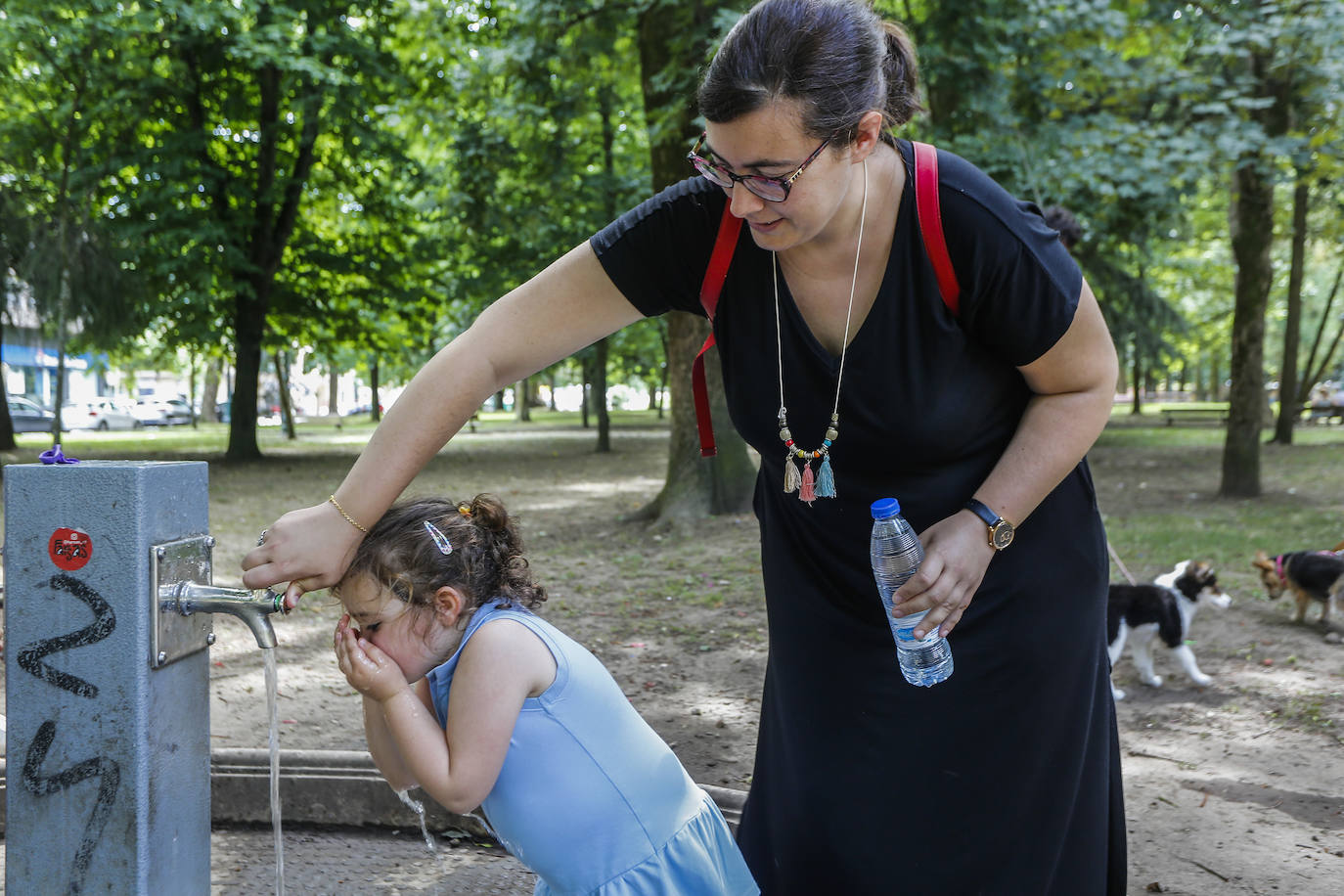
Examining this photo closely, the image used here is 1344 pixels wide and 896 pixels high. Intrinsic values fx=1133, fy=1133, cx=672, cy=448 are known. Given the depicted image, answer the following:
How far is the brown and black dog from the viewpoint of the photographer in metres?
5.93

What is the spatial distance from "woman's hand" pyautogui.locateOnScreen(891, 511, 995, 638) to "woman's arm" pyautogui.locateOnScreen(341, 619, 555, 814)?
651 mm

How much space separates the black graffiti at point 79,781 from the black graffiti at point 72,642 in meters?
0.08

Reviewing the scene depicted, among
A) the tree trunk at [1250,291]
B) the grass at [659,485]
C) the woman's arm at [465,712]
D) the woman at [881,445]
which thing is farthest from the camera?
the tree trunk at [1250,291]

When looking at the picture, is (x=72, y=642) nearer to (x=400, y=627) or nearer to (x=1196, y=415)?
(x=400, y=627)

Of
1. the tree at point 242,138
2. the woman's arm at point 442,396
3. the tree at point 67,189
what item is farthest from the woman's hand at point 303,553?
the tree at point 67,189

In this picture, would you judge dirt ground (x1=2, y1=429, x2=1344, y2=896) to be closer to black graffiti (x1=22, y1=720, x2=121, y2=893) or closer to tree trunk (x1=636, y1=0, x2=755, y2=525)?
tree trunk (x1=636, y1=0, x2=755, y2=525)

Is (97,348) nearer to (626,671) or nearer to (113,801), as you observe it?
(626,671)

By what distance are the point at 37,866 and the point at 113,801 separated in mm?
180

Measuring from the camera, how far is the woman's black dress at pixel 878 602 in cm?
172

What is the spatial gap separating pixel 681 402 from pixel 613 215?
584 cm

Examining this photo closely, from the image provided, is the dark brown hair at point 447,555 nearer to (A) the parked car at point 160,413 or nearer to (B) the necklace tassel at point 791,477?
(B) the necklace tassel at point 791,477

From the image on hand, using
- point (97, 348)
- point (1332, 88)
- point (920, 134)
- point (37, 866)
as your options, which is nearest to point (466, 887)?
point (37, 866)

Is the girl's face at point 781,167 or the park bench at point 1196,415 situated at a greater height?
the girl's face at point 781,167

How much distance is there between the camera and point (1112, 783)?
1.99 meters
